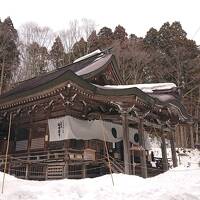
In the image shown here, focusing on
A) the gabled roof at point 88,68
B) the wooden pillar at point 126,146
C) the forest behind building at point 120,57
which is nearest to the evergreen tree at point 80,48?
the forest behind building at point 120,57

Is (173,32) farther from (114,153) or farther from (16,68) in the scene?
(114,153)

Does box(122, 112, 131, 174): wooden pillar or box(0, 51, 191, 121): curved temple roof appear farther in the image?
box(122, 112, 131, 174): wooden pillar

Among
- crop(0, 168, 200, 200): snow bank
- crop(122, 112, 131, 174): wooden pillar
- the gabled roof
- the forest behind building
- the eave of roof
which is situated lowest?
crop(0, 168, 200, 200): snow bank

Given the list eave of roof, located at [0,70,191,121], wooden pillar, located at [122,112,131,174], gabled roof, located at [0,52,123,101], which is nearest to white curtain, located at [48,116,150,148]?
wooden pillar, located at [122,112,131,174]

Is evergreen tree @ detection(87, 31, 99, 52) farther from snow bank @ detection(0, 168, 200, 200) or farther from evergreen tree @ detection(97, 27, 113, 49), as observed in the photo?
snow bank @ detection(0, 168, 200, 200)

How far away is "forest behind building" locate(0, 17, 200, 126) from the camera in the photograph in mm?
34375

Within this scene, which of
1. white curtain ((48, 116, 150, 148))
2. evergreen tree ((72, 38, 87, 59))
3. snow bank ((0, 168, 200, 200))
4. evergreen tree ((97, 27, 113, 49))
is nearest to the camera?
snow bank ((0, 168, 200, 200))

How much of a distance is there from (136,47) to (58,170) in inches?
1034

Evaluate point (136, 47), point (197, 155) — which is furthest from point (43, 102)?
point (136, 47)

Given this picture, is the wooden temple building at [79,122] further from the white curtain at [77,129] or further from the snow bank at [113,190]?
the snow bank at [113,190]

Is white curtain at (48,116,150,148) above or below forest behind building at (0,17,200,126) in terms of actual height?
below

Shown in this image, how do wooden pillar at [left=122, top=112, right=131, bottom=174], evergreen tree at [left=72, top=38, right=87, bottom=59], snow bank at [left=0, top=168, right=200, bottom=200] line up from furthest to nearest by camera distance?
1. evergreen tree at [left=72, top=38, right=87, bottom=59]
2. wooden pillar at [left=122, top=112, right=131, bottom=174]
3. snow bank at [left=0, top=168, right=200, bottom=200]

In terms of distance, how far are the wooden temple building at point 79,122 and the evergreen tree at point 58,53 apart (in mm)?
20361

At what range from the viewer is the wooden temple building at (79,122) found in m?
13.1
